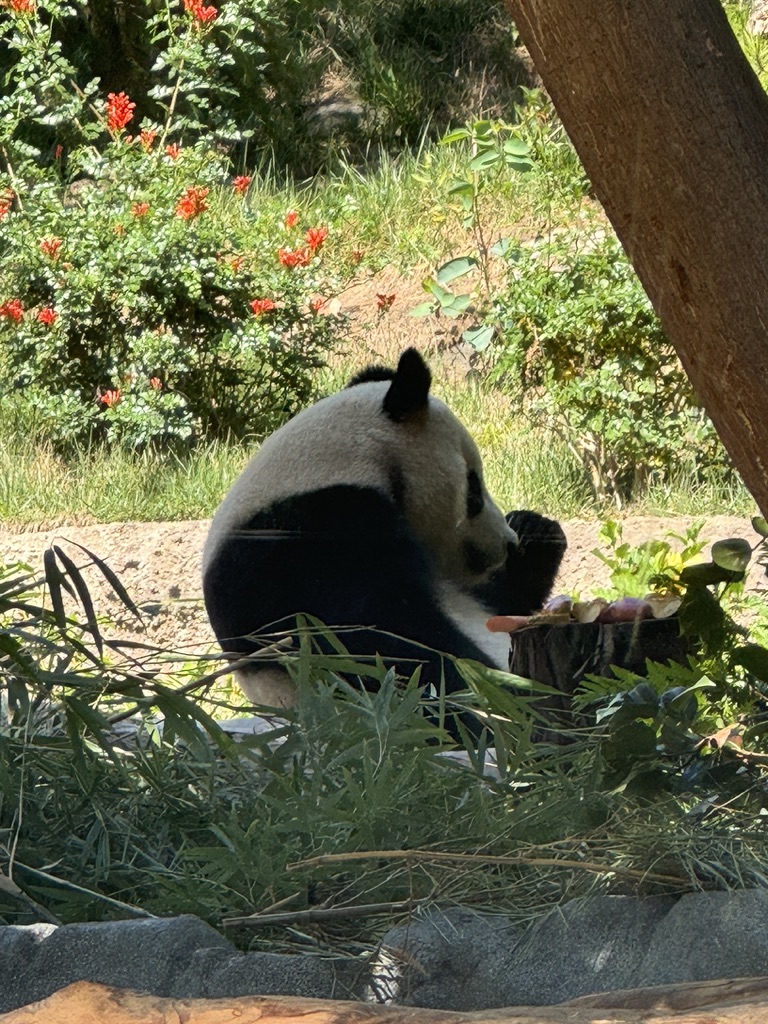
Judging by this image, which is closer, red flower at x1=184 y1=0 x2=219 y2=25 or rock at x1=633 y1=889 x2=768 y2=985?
rock at x1=633 y1=889 x2=768 y2=985

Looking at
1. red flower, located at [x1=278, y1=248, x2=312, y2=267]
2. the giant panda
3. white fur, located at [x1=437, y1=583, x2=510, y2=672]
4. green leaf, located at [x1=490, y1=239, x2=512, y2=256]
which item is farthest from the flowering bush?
white fur, located at [x1=437, y1=583, x2=510, y2=672]

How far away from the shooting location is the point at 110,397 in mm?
2273

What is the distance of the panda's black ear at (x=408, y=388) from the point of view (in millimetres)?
2221

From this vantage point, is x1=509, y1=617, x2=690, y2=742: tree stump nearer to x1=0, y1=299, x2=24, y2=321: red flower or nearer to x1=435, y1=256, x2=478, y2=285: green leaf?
x1=435, y1=256, x2=478, y2=285: green leaf

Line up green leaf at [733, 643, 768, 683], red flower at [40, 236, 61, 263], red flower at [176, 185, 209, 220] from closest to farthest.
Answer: green leaf at [733, 643, 768, 683]
red flower at [176, 185, 209, 220]
red flower at [40, 236, 61, 263]

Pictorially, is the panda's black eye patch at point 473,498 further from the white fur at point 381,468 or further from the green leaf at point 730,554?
the green leaf at point 730,554

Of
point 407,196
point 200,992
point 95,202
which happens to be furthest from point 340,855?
point 95,202

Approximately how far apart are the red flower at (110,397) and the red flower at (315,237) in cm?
46

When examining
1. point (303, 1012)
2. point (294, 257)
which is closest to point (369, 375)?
point (294, 257)

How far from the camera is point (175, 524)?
2207mm

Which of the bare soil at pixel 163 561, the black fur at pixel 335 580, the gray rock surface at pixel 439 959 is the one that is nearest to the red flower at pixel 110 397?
the bare soil at pixel 163 561

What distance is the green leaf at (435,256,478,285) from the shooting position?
7.16 ft

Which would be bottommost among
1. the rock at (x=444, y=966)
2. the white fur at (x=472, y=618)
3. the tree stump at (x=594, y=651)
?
the white fur at (x=472, y=618)

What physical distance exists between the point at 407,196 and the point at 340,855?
57.9 inches
